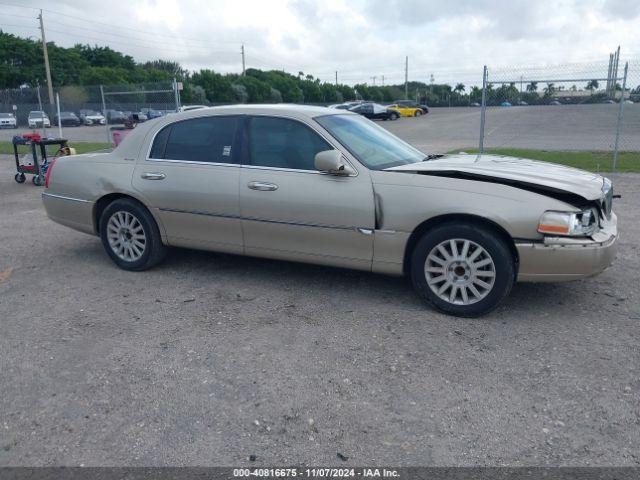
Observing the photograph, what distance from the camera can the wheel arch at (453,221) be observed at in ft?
13.6

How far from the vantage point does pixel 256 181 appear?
4.79m

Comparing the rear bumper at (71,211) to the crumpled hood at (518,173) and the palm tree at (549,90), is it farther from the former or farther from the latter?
the palm tree at (549,90)

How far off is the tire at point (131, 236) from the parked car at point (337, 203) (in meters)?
0.01

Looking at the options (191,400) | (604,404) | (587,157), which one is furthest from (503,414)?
(587,157)

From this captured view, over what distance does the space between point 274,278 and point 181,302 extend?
0.93 metres

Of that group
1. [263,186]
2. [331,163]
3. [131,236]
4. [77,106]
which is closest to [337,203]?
[331,163]

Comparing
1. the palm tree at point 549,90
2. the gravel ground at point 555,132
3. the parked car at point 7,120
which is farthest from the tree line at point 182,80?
the palm tree at point 549,90

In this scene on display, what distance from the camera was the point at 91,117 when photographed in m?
41.0

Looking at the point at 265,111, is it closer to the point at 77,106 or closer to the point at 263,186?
the point at 263,186

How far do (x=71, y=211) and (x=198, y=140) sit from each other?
1.64 metres

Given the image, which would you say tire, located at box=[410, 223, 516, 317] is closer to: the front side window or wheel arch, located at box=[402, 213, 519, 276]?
wheel arch, located at box=[402, 213, 519, 276]

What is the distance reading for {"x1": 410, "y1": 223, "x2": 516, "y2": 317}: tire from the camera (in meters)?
4.11

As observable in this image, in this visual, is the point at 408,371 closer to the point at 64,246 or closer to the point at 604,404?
the point at 604,404

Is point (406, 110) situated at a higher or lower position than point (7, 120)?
higher
